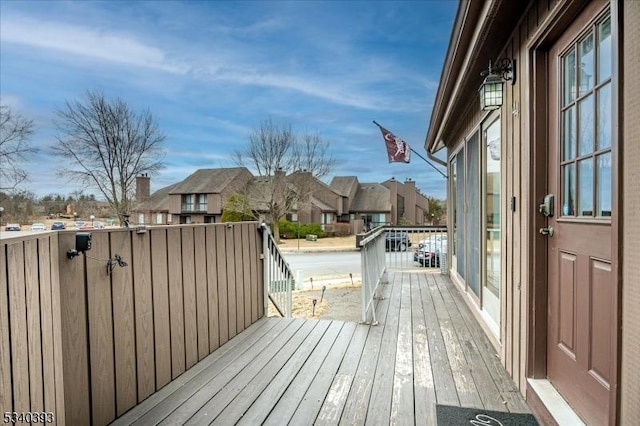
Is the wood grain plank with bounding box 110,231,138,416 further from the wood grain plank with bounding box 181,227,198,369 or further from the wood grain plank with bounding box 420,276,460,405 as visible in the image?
the wood grain plank with bounding box 420,276,460,405

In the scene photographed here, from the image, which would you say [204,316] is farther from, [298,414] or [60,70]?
[60,70]

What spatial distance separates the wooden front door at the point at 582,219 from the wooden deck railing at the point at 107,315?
7.16ft

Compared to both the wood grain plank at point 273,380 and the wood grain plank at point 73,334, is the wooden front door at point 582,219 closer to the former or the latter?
the wood grain plank at point 273,380

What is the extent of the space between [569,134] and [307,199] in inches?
1006

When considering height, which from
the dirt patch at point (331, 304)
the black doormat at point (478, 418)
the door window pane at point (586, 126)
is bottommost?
the dirt patch at point (331, 304)

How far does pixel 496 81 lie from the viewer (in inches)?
111

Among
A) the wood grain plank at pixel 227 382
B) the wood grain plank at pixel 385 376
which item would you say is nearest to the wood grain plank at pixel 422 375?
the wood grain plank at pixel 385 376

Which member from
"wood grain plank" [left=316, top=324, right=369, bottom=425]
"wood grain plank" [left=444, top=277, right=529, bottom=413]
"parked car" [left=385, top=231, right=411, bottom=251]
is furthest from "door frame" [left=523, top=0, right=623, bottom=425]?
"parked car" [left=385, top=231, right=411, bottom=251]

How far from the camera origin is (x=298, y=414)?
2.15 metres

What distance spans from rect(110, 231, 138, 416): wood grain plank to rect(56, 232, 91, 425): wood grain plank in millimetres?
218

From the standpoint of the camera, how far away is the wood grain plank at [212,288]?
10.3 ft

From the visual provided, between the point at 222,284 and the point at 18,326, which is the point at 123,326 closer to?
the point at 18,326

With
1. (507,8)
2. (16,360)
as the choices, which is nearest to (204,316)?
(16,360)

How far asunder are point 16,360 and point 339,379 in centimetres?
193
